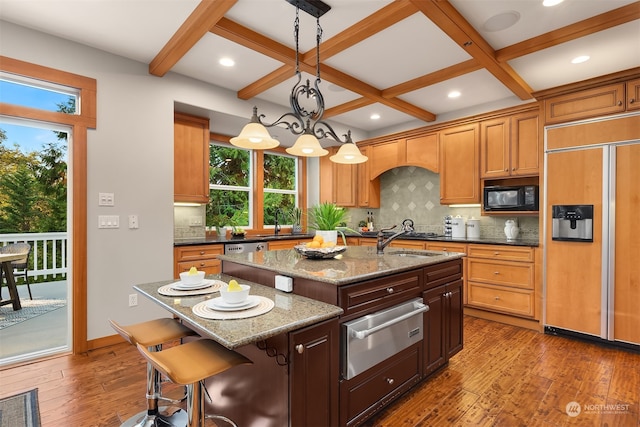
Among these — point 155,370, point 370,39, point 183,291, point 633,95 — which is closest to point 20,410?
point 155,370

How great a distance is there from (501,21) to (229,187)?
151 inches

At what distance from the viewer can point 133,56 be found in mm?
3000

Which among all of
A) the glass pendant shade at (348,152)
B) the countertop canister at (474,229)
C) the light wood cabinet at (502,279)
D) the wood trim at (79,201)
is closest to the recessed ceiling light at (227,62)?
the wood trim at (79,201)

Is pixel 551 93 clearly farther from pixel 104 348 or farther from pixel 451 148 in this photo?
pixel 104 348

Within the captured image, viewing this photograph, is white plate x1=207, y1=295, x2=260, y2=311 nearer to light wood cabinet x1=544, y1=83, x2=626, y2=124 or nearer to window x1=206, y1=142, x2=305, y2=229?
window x1=206, y1=142, x2=305, y2=229

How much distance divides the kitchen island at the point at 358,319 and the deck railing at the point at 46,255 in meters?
4.06

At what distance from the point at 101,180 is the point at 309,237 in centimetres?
269

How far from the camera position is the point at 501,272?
3639mm

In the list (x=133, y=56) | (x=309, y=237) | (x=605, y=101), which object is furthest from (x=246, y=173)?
(x=605, y=101)

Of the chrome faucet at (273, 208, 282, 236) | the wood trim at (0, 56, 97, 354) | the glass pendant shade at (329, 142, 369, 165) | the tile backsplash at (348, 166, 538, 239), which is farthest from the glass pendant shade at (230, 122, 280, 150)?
the tile backsplash at (348, 166, 538, 239)

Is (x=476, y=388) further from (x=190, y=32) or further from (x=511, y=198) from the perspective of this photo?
(x=190, y=32)

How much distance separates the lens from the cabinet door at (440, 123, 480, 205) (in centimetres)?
410

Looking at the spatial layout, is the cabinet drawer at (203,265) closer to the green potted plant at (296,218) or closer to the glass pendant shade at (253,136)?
the glass pendant shade at (253,136)

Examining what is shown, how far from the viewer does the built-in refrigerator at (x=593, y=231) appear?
2.86 m
